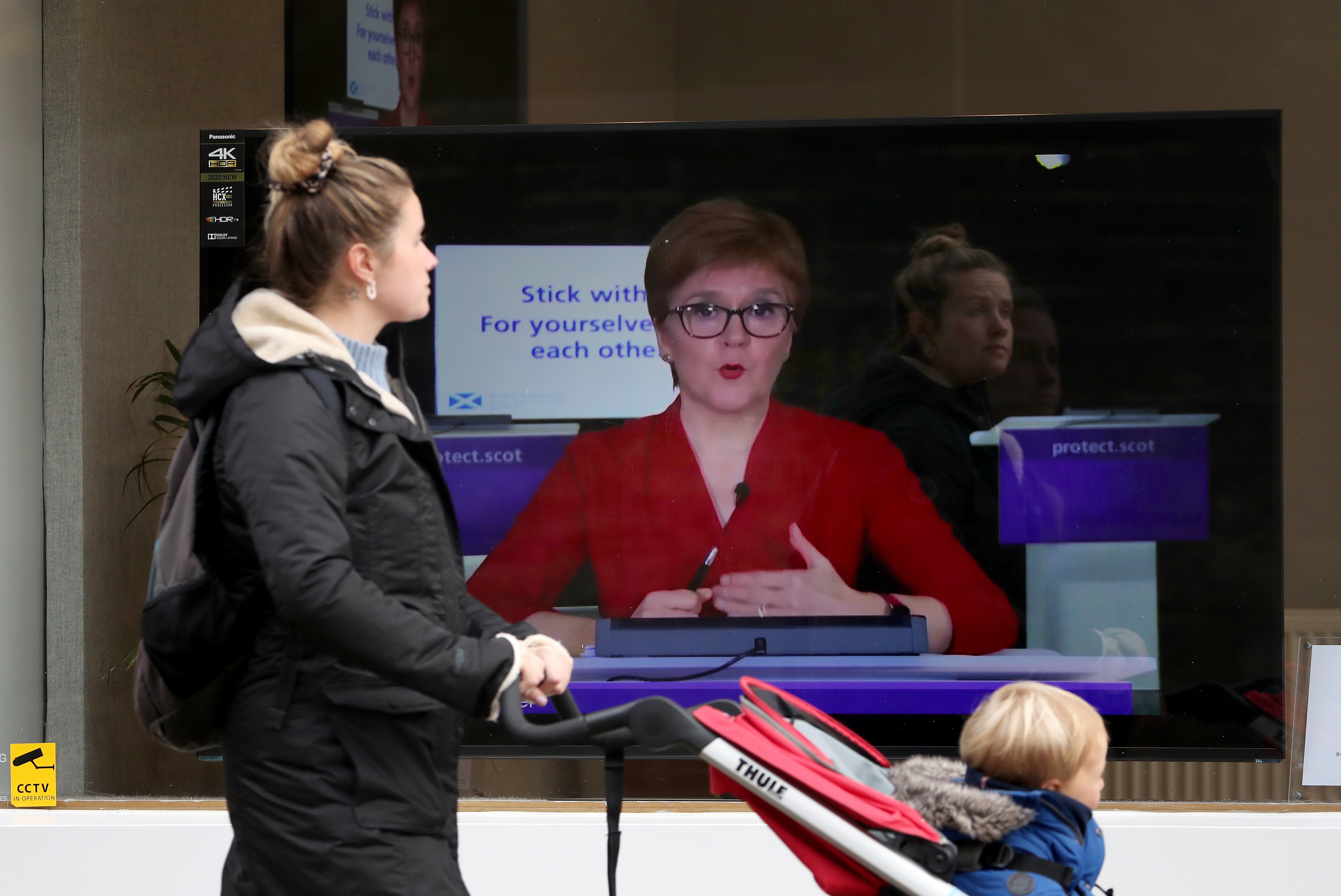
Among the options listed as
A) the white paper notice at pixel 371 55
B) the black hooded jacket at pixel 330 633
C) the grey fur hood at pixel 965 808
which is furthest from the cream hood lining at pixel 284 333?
the white paper notice at pixel 371 55

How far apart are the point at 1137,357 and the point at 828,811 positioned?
240cm

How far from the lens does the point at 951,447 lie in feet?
13.1

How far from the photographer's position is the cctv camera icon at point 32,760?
13.5 feet

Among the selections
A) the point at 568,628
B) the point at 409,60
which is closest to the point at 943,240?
the point at 568,628

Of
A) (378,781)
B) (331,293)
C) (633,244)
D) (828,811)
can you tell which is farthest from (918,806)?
(633,244)

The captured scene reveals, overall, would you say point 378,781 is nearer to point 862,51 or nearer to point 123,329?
point 123,329

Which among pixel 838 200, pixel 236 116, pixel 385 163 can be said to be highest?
pixel 236 116

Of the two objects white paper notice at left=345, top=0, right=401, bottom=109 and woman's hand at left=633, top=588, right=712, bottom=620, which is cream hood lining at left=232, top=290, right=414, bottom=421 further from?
white paper notice at left=345, top=0, right=401, bottom=109

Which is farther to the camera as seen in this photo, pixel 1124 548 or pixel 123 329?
pixel 123 329

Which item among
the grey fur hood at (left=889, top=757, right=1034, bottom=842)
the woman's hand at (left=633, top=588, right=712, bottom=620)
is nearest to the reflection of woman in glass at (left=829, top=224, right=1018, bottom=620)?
the woman's hand at (left=633, top=588, right=712, bottom=620)

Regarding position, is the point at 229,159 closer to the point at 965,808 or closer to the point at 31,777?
the point at 31,777

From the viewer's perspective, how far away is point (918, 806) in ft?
6.98

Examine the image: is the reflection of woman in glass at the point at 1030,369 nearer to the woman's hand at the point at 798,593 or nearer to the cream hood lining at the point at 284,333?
the woman's hand at the point at 798,593

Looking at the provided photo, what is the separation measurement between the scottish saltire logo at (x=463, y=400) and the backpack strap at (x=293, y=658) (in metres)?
2.15
